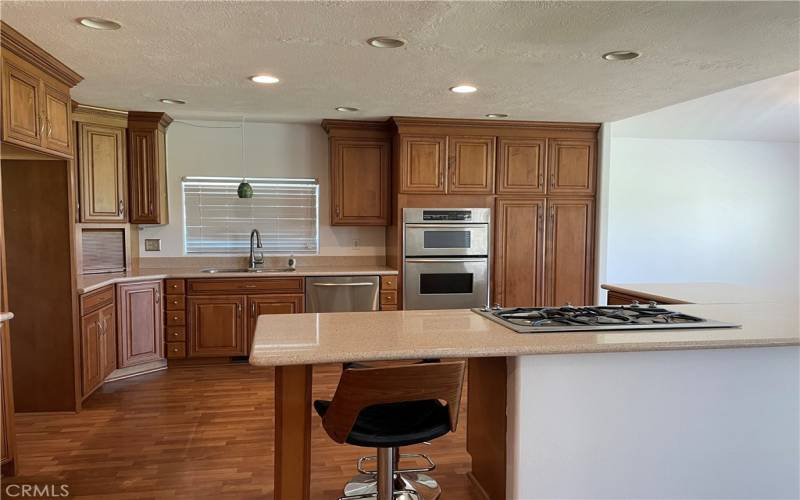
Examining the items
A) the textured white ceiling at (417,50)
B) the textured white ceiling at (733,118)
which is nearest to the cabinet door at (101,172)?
the textured white ceiling at (417,50)

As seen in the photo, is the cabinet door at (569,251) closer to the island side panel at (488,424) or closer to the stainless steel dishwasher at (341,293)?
the stainless steel dishwasher at (341,293)

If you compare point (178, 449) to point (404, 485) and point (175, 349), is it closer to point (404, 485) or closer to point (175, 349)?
point (404, 485)

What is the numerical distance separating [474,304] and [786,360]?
9.49 feet

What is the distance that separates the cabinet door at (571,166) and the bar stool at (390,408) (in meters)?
3.43

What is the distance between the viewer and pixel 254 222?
518cm

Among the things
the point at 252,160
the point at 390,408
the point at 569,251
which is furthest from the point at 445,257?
the point at 390,408

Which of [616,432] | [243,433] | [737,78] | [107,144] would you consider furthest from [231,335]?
[737,78]

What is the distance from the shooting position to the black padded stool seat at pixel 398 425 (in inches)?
72.9

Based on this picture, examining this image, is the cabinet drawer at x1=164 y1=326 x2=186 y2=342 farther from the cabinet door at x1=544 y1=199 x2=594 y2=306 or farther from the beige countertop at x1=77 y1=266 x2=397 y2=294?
the cabinet door at x1=544 y1=199 x2=594 y2=306

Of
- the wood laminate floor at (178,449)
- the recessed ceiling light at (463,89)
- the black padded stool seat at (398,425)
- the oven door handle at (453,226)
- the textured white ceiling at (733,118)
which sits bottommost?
the wood laminate floor at (178,449)

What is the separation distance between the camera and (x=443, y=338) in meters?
1.98

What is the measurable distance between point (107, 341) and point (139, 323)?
0.35 metres

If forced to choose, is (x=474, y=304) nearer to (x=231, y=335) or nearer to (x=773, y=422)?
(x=231, y=335)

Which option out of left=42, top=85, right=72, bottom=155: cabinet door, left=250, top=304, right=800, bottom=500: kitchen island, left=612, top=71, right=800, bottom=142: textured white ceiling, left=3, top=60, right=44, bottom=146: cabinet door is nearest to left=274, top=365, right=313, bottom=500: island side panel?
left=250, top=304, right=800, bottom=500: kitchen island
